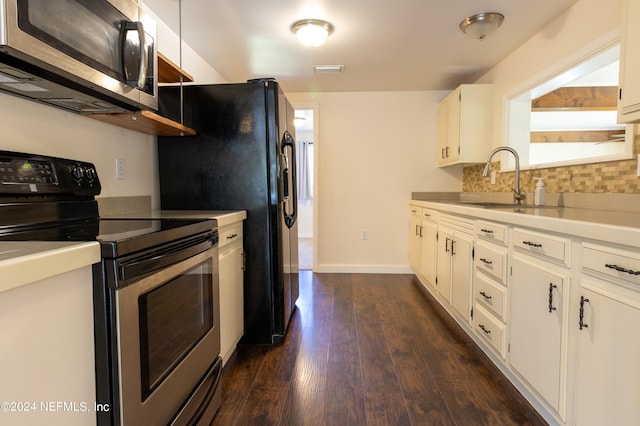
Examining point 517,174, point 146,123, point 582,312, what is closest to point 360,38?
point 517,174

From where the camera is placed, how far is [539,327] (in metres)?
1.44

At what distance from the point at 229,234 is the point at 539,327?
A: 1.56 m

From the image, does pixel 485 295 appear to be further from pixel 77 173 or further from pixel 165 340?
pixel 77 173

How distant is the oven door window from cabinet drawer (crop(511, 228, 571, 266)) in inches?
57.1

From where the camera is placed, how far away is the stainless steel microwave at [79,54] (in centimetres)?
86

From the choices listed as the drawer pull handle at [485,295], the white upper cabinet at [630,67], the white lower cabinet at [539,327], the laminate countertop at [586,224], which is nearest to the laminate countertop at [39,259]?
the laminate countertop at [586,224]

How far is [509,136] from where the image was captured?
2873 mm

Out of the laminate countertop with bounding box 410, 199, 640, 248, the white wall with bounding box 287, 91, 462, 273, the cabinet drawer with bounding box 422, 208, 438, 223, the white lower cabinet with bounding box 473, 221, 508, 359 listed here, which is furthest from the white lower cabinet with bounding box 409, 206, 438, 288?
the laminate countertop with bounding box 410, 199, 640, 248

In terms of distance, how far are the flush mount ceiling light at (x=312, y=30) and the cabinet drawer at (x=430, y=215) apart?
169cm

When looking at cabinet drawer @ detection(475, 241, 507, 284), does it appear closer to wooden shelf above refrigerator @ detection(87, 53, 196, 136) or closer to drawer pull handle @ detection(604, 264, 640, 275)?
drawer pull handle @ detection(604, 264, 640, 275)

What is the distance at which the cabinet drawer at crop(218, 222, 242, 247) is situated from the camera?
1.76 m

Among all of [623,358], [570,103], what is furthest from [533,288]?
[570,103]

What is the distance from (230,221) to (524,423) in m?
1.68

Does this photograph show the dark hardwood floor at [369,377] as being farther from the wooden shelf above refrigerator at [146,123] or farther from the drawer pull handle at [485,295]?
the wooden shelf above refrigerator at [146,123]
